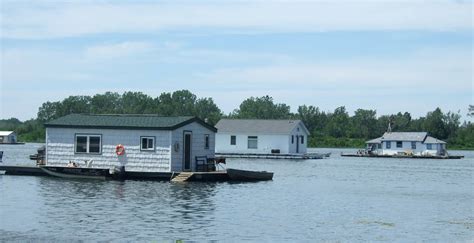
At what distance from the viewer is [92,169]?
45.4 metres

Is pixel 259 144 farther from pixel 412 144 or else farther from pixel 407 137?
pixel 412 144

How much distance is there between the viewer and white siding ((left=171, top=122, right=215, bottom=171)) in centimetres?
4569

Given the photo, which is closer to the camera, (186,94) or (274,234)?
(274,234)

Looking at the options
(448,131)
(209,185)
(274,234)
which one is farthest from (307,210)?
(448,131)

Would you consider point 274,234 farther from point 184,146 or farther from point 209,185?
point 184,146

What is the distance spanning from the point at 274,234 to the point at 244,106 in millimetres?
164940

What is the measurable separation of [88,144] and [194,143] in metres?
5.79

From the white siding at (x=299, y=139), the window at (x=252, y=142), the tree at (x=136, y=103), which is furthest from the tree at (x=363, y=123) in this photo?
the window at (x=252, y=142)

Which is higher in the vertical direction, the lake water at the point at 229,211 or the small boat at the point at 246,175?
the small boat at the point at 246,175

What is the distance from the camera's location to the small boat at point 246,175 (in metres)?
46.2

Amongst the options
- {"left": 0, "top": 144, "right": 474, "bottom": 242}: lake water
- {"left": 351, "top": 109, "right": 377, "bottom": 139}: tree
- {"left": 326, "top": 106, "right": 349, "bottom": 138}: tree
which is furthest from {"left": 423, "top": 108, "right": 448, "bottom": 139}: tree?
{"left": 0, "top": 144, "right": 474, "bottom": 242}: lake water

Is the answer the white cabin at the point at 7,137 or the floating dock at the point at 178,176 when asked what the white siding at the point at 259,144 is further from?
the white cabin at the point at 7,137

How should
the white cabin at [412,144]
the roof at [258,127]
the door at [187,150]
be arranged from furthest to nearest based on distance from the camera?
the white cabin at [412,144] → the roof at [258,127] → the door at [187,150]

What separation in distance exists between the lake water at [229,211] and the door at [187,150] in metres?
2.88
